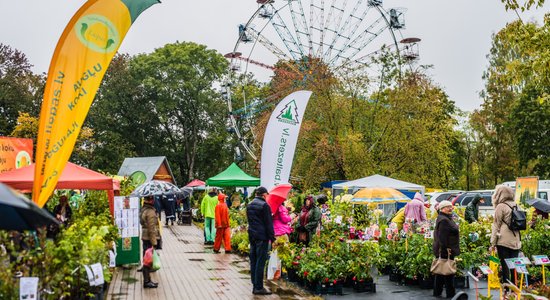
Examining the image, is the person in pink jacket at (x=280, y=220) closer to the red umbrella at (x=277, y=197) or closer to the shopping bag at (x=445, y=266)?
the red umbrella at (x=277, y=197)

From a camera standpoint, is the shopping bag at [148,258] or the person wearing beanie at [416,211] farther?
the person wearing beanie at [416,211]

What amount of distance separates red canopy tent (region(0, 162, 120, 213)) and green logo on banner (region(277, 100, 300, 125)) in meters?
4.16

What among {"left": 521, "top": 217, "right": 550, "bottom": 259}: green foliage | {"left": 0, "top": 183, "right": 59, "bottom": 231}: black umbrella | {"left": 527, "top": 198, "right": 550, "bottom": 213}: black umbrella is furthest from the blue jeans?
{"left": 527, "top": 198, "right": 550, "bottom": 213}: black umbrella

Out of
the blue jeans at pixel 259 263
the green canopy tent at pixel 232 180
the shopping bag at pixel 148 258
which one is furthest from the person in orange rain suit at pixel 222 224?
the blue jeans at pixel 259 263

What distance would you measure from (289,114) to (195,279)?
14.3ft

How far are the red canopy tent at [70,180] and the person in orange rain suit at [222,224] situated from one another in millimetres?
4374

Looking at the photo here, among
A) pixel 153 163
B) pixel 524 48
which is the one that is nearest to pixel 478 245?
pixel 524 48

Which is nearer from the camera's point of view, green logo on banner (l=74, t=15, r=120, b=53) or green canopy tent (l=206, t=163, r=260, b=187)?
green logo on banner (l=74, t=15, r=120, b=53)

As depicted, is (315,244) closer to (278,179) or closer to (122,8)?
(278,179)

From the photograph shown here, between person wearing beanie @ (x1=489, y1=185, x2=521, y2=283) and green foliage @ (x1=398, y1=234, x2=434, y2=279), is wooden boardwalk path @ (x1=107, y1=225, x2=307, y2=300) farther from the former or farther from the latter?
person wearing beanie @ (x1=489, y1=185, x2=521, y2=283)

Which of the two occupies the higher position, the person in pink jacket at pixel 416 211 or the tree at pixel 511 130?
the tree at pixel 511 130

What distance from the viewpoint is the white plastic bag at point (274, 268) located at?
39.5 ft

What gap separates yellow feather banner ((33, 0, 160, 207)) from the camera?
747cm

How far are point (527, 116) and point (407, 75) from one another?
427 inches
